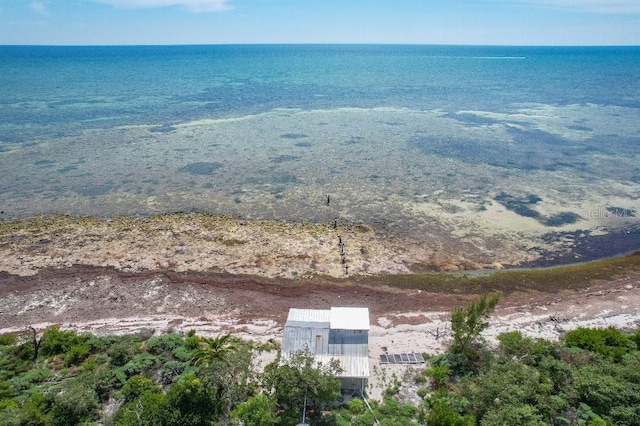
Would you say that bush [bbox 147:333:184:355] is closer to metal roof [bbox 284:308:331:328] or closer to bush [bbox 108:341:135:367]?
bush [bbox 108:341:135:367]

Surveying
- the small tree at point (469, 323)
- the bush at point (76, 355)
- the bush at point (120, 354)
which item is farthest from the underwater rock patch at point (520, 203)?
the bush at point (76, 355)

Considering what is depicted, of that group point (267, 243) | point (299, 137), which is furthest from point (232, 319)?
point (299, 137)

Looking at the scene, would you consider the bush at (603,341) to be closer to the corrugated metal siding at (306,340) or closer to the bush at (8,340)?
the corrugated metal siding at (306,340)

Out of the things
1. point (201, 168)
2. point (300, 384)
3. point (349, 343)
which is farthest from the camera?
point (201, 168)

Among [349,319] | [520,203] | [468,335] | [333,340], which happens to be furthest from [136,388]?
[520,203]

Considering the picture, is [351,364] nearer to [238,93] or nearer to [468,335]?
[468,335]

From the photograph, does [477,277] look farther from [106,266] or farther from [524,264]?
[106,266]

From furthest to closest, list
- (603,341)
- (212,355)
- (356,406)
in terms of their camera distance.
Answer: (603,341) < (356,406) < (212,355)
